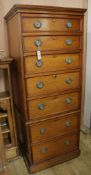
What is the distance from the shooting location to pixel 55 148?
1.77 meters

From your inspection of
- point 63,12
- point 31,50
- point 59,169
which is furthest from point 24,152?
point 63,12

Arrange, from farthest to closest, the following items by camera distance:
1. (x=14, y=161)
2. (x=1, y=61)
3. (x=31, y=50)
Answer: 1. (x=14, y=161)
2. (x=1, y=61)
3. (x=31, y=50)

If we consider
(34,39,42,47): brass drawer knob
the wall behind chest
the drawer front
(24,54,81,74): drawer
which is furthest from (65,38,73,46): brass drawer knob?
the wall behind chest

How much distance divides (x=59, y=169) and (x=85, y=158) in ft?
1.15

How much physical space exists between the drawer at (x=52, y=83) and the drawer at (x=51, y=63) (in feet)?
0.23

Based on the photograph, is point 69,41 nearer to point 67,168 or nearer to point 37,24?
point 37,24

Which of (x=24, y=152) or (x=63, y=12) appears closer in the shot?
(x=63, y=12)

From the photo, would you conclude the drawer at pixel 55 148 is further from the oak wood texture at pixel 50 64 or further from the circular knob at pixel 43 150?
the oak wood texture at pixel 50 64

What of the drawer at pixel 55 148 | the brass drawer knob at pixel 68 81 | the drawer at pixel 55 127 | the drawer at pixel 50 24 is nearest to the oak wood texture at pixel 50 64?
the brass drawer knob at pixel 68 81

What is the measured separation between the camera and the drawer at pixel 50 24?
4.33ft

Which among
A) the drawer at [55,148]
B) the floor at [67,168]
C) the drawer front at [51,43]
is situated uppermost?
the drawer front at [51,43]

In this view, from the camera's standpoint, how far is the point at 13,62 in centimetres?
166

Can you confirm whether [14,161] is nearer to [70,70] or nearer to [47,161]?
[47,161]

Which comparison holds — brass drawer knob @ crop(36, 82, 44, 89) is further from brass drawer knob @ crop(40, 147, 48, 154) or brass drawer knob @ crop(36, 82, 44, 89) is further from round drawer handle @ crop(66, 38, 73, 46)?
brass drawer knob @ crop(40, 147, 48, 154)
